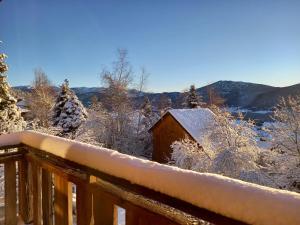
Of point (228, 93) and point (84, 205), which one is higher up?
point (228, 93)

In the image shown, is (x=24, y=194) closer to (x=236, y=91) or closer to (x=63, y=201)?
(x=63, y=201)

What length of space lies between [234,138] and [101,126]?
1103cm

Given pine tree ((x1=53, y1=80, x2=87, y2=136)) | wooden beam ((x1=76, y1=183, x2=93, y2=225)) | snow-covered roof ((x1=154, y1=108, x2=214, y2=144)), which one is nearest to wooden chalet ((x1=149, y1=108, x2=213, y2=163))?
snow-covered roof ((x1=154, y1=108, x2=214, y2=144))

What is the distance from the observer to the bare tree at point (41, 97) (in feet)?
88.4

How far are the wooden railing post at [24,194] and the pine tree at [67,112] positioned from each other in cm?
1872

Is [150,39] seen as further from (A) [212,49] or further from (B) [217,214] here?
(B) [217,214]

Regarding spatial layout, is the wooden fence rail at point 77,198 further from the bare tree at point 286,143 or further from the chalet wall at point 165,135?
the chalet wall at point 165,135

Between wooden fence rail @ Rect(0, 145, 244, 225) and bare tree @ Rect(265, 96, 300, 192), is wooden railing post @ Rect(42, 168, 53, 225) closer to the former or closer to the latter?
wooden fence rail @ Rect(0, 145, 244, 225)

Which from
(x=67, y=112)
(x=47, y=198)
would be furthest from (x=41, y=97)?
(x=47, y=198)

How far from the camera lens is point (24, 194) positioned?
249cm

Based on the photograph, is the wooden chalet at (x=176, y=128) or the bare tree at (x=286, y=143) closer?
the bare tree at (x=286, y=143)

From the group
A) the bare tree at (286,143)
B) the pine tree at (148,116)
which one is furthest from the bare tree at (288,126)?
the pine tree at (148,116)

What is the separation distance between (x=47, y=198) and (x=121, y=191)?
110cm

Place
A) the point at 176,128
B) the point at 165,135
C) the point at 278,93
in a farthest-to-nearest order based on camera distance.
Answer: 1. the point at 165,135
2. the point at 176,128
3. the point at 278,93
